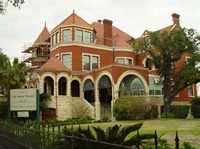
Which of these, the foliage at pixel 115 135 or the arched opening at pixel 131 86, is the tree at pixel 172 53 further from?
the foliage at pixel 115 135

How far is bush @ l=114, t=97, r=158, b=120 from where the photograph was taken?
42.1 meters

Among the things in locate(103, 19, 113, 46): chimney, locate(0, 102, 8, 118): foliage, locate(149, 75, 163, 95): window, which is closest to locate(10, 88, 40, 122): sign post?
locate(0, 102, 8, 118): foliage

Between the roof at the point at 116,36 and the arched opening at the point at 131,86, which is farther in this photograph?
the roof at the point at 116,36

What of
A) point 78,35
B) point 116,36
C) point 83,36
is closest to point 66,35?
point 78,35

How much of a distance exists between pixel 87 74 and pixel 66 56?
4.03 m

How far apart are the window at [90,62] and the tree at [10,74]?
1187cm

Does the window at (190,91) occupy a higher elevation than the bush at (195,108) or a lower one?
higher

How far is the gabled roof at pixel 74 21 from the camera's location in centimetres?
5334

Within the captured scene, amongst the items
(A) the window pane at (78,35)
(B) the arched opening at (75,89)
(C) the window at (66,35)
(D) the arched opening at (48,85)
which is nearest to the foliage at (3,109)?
(D) the arched opening at (48,85)

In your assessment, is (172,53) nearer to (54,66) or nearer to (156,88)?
(156,88)

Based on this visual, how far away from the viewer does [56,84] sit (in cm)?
4775

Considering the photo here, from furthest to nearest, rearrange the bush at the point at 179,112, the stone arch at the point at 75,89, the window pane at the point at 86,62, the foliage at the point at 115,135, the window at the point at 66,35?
the window pane at the point at 86,62, the window at the point at 66,35, the stone arch at the point at 75,89, the bush at the point at 179,112, the foliage at the point at 115,135

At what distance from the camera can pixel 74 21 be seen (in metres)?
53.4

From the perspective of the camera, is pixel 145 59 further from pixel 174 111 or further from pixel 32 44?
pixel 32 44
